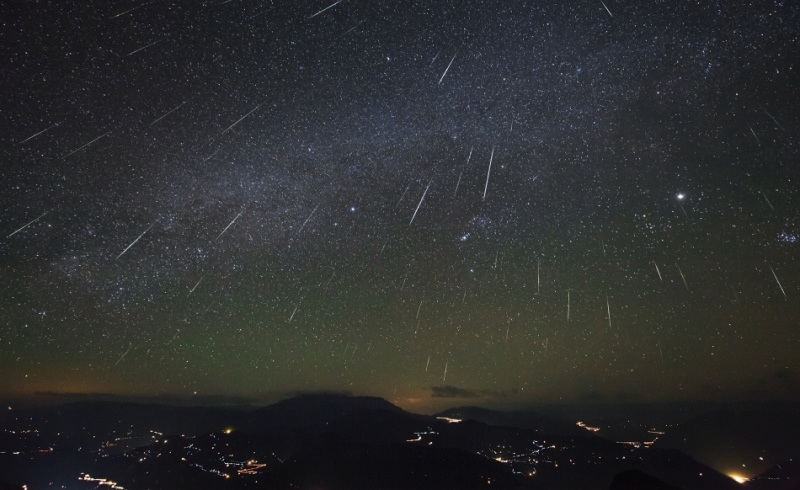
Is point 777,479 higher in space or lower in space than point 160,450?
higher

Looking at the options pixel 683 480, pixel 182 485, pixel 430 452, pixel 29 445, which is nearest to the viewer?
pixel 182 485

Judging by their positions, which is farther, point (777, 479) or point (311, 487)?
point (777, 479)

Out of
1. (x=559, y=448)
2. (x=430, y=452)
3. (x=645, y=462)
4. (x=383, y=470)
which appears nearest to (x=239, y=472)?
(x=383, y=470)

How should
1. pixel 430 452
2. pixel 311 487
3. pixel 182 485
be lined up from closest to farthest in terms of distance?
pixel 311 487, pixel 182 485, pixel 430 452

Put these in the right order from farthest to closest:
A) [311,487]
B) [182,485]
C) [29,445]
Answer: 1. [29,445]
2. [182,485]
3. [311,487]

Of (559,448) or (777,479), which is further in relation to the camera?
(559,448)

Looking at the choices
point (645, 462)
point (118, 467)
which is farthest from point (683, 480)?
point (118, 467)

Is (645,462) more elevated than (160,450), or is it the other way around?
(645,462)

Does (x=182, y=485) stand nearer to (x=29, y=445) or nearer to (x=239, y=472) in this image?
(x=239, y=472)

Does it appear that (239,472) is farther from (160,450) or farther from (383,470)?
(160,450)
